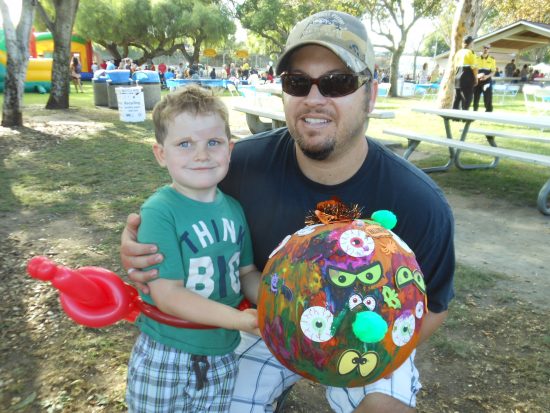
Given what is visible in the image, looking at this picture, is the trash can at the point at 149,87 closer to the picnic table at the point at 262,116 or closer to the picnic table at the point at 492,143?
the picnic table at the point at 262,116

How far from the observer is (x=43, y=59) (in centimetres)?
2288

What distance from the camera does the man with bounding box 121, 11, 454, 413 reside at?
1979 millimetres

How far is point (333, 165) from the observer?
6.94 feet

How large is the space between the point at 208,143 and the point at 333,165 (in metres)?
0.61

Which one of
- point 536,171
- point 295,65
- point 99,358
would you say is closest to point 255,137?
point 295,65

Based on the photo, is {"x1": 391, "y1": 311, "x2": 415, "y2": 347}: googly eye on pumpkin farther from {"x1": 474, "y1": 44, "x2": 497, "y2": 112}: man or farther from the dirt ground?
{"x1": 474, "y1": 44, "x2": 497, "y2": 112}: man

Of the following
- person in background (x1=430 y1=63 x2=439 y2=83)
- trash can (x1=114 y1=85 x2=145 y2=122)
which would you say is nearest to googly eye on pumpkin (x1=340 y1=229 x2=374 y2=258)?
trash can (x1=114 y1=85 x2=145 y2=122)

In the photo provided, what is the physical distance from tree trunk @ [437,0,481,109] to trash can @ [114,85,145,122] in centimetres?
1037

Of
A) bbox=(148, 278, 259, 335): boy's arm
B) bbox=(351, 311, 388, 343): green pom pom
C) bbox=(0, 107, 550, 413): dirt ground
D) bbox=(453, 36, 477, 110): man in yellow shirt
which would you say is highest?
bbox=(453, 36, 477, 110): man in yellow shirt

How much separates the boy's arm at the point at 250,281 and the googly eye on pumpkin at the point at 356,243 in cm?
81

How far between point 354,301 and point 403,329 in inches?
7.6

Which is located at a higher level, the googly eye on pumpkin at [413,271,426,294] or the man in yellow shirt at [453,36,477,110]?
the man in yellow shirt at [453,36,477,110]

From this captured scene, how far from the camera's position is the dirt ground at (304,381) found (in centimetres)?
265

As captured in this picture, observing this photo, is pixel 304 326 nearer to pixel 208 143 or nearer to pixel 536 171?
pixel 208 143
